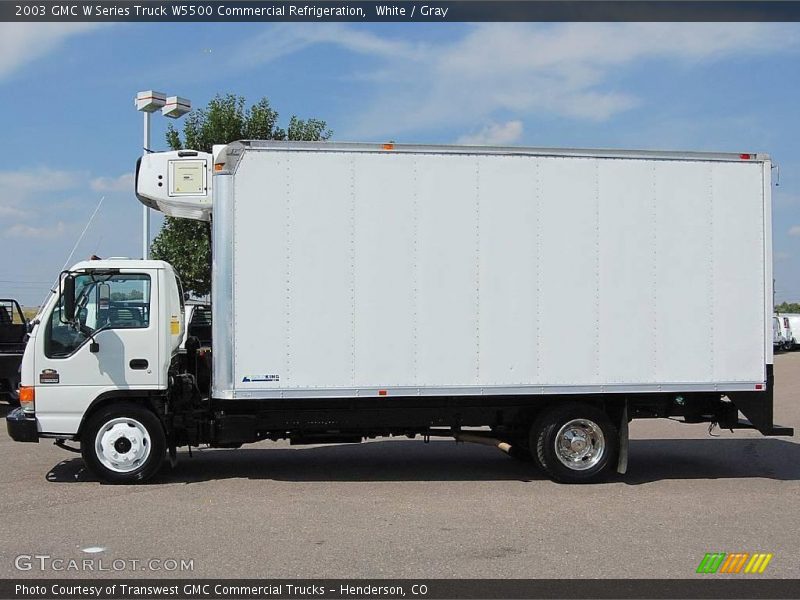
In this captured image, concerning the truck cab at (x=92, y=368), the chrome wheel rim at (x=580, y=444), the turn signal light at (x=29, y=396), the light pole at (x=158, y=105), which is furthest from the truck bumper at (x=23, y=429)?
the light pole at (x=158, y=105)

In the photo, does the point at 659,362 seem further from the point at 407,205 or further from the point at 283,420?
the point at 283,420

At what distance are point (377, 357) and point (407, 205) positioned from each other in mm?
1596

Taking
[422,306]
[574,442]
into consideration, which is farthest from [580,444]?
[422,306]

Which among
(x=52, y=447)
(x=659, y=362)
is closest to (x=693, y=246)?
(x=659, y=362)

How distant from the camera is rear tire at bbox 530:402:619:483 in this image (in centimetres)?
912

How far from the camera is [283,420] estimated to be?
353 inches

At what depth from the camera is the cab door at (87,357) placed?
8.78m

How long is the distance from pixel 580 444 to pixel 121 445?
4.83 m

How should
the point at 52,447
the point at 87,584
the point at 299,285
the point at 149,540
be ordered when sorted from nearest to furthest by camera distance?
the point at 87,584, the point at 149,540, the point at 299,285, the point at 52,447

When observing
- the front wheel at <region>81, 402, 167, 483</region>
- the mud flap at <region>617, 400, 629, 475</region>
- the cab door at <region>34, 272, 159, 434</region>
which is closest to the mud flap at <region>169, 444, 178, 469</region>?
the front wheel at <region>81, 402, 167, 483</region>

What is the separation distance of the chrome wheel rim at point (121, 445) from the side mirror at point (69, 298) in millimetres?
1159

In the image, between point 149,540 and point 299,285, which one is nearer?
point 149,540

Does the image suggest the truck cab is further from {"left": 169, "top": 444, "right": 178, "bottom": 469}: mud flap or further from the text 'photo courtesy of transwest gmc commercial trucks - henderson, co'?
{"left": 169, "top": 444, "right": 178, "bottom": 469}: mud flap
